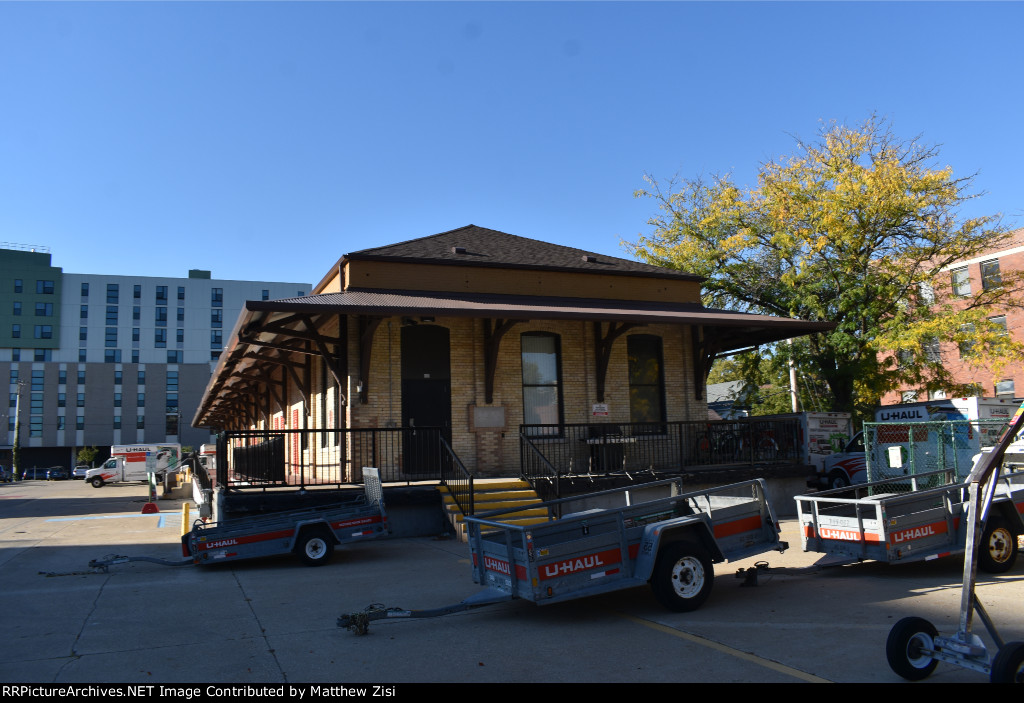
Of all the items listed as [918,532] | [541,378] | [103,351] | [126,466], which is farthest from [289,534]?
[103,351]

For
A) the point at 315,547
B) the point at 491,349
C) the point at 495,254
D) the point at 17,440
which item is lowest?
the point at 315,547

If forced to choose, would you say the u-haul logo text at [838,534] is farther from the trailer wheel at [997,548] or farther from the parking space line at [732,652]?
the parking space line at [732,652]

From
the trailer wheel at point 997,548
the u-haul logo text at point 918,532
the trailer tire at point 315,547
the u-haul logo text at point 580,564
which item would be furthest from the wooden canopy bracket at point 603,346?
the u-haul logo text at point 580,564

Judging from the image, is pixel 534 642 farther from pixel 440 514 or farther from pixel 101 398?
pixel 101 398

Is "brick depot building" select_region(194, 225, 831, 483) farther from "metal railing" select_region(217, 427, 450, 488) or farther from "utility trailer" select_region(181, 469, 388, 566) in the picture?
"utility trailer" select_region(181, 469, 388, 566)

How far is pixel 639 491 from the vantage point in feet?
49.8

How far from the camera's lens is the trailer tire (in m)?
11.8

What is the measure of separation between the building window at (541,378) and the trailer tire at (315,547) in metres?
6.27

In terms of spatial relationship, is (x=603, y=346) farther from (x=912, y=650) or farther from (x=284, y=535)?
(x=912, y=650)

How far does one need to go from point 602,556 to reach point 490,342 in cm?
921

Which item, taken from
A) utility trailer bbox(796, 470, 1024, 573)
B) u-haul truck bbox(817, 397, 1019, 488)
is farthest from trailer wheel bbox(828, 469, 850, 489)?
utility trailer bbox(796, 470, 1024, 573)

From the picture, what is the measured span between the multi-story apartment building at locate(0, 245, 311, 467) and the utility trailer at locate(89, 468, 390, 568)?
88.2m

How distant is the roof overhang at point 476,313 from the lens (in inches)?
551

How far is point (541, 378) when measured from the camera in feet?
57.5
